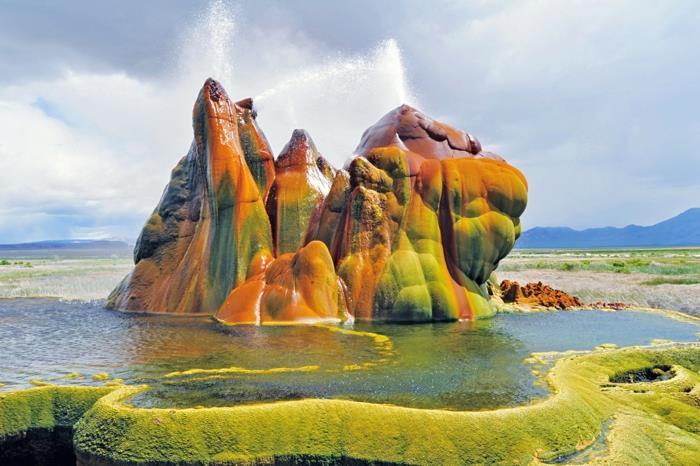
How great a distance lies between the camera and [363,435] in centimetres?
845

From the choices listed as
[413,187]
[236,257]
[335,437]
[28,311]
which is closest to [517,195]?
[413,187]

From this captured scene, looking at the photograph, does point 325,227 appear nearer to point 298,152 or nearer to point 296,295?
point 296,295

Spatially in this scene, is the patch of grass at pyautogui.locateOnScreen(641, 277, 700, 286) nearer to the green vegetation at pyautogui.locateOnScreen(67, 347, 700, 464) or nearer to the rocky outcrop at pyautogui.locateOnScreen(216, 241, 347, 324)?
the rocky outcrop at pyautogui.locateOnScreen(216, 241, 347, 324)

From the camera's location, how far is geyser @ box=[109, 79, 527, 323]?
22000 mm

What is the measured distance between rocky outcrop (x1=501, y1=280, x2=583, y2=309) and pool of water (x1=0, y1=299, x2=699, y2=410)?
399cm

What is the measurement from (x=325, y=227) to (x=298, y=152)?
219 inches

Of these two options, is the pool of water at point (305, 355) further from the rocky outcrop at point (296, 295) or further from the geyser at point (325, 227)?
the geyser at point (325, 227)

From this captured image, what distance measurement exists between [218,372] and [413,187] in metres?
13.7

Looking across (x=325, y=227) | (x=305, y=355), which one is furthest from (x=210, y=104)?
(x=305, y=355)

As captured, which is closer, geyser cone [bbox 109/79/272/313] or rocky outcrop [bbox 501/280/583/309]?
geyser cone [bbox 109/79/272/313]

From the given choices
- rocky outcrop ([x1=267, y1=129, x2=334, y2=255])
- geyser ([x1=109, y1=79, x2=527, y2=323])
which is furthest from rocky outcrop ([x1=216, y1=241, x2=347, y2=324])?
rocky outcrop ([x1=267, y1=129, x2=334, y2=255])

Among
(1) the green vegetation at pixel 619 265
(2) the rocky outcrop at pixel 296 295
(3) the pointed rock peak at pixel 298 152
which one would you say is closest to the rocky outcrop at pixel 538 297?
(2) the rocky outcrop at pixel 296 295

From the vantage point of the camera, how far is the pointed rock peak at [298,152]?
91.5 feet

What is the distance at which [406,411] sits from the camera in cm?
A: 892
